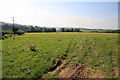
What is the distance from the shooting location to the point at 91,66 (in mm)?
11102

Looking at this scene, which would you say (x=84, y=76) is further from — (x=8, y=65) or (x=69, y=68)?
(x=8, y=65)

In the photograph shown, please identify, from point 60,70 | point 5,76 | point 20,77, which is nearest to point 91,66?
point 60,70

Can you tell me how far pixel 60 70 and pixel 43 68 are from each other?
1700 mm

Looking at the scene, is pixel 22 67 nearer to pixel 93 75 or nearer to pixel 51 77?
pixel 51 77

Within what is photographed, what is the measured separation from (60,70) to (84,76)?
236 centimetres

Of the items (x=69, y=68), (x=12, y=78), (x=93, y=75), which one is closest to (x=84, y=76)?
(x=93, y=75)

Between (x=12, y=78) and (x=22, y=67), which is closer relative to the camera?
(x=12, y=78)

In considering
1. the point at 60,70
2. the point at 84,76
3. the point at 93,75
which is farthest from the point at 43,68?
the point at 93,75

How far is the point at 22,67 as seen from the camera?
1073 centimetres

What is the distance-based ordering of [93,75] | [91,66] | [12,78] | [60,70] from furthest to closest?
[91,66] < [60,70] < [93,75] < [12,78]

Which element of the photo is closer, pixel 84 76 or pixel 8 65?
pixel 84 76

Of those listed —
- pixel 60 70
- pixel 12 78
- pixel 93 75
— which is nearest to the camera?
pixel 12 78

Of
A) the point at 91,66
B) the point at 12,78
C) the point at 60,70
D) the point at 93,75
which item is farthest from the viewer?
the point at 91,66

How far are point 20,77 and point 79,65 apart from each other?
5.86 metres
